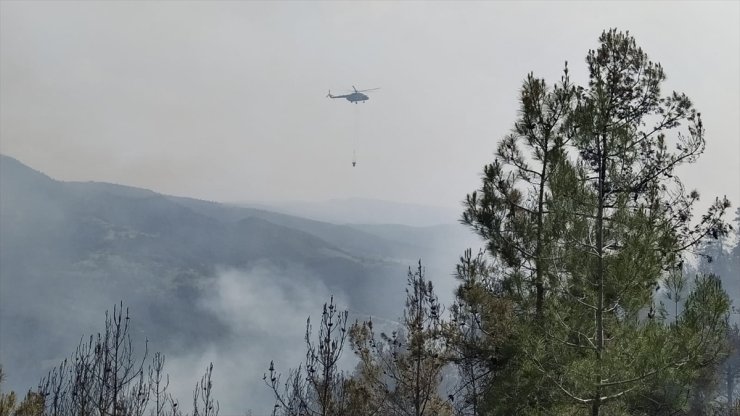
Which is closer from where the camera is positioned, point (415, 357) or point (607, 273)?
point (607, 273)

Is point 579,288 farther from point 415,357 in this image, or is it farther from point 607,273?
point 415,357

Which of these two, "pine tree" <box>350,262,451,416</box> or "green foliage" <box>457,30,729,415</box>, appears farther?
"pine tree" <box>350,262,451,416</box>

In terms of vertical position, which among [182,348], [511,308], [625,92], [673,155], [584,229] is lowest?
[182,348]

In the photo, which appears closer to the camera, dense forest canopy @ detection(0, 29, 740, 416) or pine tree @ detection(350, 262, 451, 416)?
dense forest canopy @ detection(0, 29, 740, 416)

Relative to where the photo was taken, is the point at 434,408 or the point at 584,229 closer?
the point at 584,229

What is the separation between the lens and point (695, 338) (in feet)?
28.1

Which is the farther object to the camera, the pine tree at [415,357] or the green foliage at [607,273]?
the pine tree at [415,357]

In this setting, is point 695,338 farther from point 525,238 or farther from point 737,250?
point 737,250

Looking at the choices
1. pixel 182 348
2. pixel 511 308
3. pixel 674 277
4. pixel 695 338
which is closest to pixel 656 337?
pixel 695 338

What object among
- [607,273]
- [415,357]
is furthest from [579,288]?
[415,357]

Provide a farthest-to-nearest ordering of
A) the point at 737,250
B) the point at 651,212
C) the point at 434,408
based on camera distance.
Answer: the point at 737,250 < the point at 434,408 < the point at 651,212

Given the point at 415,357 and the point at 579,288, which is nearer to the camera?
the point at 579,288

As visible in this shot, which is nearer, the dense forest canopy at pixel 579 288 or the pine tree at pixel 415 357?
the dense forest canopy at pixel 579 288

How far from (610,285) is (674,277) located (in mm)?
999
